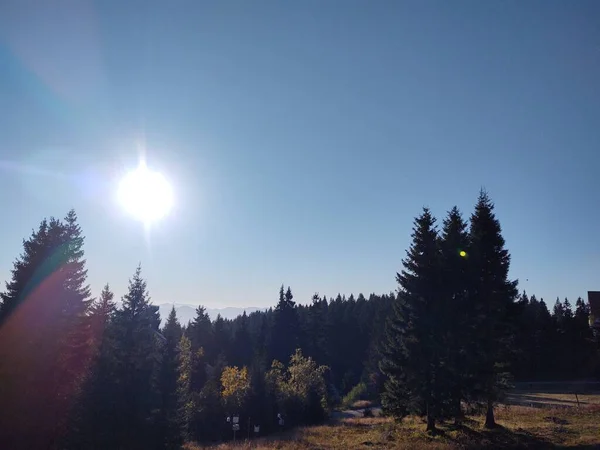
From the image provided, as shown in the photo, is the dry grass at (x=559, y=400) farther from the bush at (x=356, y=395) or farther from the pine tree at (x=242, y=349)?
the pine tree at (x=242, y=349)

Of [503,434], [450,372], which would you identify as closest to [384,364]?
[450,372]

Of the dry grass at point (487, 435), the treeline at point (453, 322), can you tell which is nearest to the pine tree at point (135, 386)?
the dry grass at point (487, 435)

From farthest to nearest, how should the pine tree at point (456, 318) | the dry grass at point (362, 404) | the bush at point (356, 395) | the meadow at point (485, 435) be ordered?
1. the bush at point (356, 395)
2. the dry grass at point (362, 404)
3. the pine tree at point (456, 318)
4. the meadow at point (485, 435)

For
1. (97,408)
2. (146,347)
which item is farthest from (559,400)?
(97,408)

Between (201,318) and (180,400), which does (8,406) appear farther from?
(201,318)

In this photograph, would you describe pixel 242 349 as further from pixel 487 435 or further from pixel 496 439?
pixel 496 439

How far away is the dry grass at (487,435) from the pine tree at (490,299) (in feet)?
7.27

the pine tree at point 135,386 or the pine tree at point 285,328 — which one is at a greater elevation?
the pine tree at point 285,328

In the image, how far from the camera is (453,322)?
26500 millimetres

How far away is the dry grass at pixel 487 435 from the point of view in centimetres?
2197

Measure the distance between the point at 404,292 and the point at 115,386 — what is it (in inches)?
731

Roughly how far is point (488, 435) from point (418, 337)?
250 inches

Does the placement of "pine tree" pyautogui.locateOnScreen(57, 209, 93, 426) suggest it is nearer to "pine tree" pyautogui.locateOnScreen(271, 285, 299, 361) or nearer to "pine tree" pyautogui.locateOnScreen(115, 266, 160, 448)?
"pine tree" pyautogui.locateOnScreen(115, 266, 160, 448)

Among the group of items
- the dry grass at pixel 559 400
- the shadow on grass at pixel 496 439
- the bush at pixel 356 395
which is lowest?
the bush at pixel 356 395
